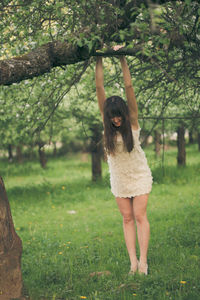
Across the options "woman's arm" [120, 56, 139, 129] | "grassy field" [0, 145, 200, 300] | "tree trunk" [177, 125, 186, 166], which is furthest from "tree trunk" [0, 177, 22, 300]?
"tree trunk" [177, 125, 186, 166]

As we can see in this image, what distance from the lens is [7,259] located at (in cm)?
381

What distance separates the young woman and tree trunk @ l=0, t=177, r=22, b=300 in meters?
1.27

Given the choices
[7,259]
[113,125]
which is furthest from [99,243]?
[113,125]

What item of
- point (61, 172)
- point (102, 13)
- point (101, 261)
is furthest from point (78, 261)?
point (61, 172)

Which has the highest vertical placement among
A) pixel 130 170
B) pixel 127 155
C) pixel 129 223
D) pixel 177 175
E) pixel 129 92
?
pixel 129 92

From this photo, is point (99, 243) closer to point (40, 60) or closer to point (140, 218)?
point (140, 218)

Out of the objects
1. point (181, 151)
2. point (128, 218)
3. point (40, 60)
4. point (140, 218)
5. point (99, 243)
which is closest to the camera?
point (40, 60)

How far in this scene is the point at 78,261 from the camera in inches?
210

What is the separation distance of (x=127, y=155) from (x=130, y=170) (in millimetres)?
174

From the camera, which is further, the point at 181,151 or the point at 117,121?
the point at 181,151

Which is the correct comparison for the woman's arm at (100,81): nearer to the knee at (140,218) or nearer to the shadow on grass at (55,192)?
the knee at (140,218)

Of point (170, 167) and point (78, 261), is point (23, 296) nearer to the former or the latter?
point (78, 261)

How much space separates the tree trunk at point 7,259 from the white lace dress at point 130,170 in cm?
129

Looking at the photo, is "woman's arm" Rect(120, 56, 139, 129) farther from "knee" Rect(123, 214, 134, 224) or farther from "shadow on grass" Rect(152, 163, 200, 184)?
"shadow on grass" Rect(152, 163, 200, 184)
